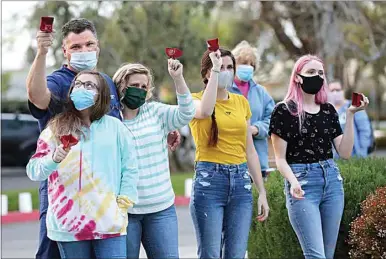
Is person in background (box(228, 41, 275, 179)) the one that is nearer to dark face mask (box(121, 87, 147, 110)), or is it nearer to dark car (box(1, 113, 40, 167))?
dark face mask (box(121, 87, 147, 110))

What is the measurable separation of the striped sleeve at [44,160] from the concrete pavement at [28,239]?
453 centimetres

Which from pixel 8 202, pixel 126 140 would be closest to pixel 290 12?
pixel 8 202

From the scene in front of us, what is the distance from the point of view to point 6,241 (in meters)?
11.5

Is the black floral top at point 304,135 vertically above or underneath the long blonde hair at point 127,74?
underneath

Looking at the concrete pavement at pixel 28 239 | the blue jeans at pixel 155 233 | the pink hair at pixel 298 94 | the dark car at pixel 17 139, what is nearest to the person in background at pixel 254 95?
the pink hair at pixel 298 94

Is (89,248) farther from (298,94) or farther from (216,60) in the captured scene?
(298,94)

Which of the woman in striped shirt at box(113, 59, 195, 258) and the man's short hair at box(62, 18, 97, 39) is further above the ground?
the man's short hair at box(62, 18, 97, 39)

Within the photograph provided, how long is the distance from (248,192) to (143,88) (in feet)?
3.73

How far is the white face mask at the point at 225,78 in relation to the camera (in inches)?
223

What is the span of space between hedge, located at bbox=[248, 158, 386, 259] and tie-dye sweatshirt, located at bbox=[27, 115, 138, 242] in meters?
2.23

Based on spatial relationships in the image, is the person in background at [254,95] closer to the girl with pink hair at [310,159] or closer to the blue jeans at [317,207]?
the girl with pink hair at [310,159]

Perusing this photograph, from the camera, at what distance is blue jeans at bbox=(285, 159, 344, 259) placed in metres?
5.63

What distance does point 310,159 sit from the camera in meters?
5.71

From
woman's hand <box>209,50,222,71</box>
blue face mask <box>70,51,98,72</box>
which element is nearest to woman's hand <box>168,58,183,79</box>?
woman's hand <box>209,50,222,71</box>
